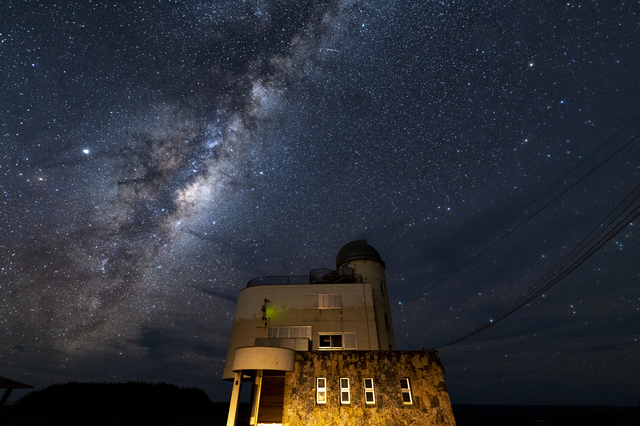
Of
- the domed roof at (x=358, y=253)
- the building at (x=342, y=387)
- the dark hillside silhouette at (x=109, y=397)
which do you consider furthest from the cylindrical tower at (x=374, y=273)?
the dark hillside silhouette at (x=109, y=397)

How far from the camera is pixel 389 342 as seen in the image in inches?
997

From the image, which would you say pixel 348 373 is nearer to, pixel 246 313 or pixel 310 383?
pixel 310 383

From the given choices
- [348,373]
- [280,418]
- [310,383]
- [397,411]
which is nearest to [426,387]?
[397,411]

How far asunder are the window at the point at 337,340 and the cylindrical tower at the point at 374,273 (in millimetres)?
3059

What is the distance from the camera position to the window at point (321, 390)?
15390 mm

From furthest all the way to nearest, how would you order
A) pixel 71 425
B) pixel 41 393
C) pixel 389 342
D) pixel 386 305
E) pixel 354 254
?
pixel 41 393, pixel 71 425, pixel 354 254, pixel 386 305, pixel 389 342

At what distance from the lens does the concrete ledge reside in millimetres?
15453

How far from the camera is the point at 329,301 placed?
81.0 ft

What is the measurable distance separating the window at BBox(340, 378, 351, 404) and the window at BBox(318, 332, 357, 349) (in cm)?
679

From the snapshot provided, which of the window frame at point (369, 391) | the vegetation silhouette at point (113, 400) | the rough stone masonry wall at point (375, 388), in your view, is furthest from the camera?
the vegetation silhouette at point (113, 400)

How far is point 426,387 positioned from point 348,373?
13.6ft

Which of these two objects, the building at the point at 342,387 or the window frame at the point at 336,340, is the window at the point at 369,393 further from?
the window frame at the point at 336,340

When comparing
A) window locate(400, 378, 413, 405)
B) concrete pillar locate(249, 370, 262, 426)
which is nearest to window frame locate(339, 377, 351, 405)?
window locate(400, 378, 413, 405)

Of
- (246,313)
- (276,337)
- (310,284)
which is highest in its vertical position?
(310,284)
